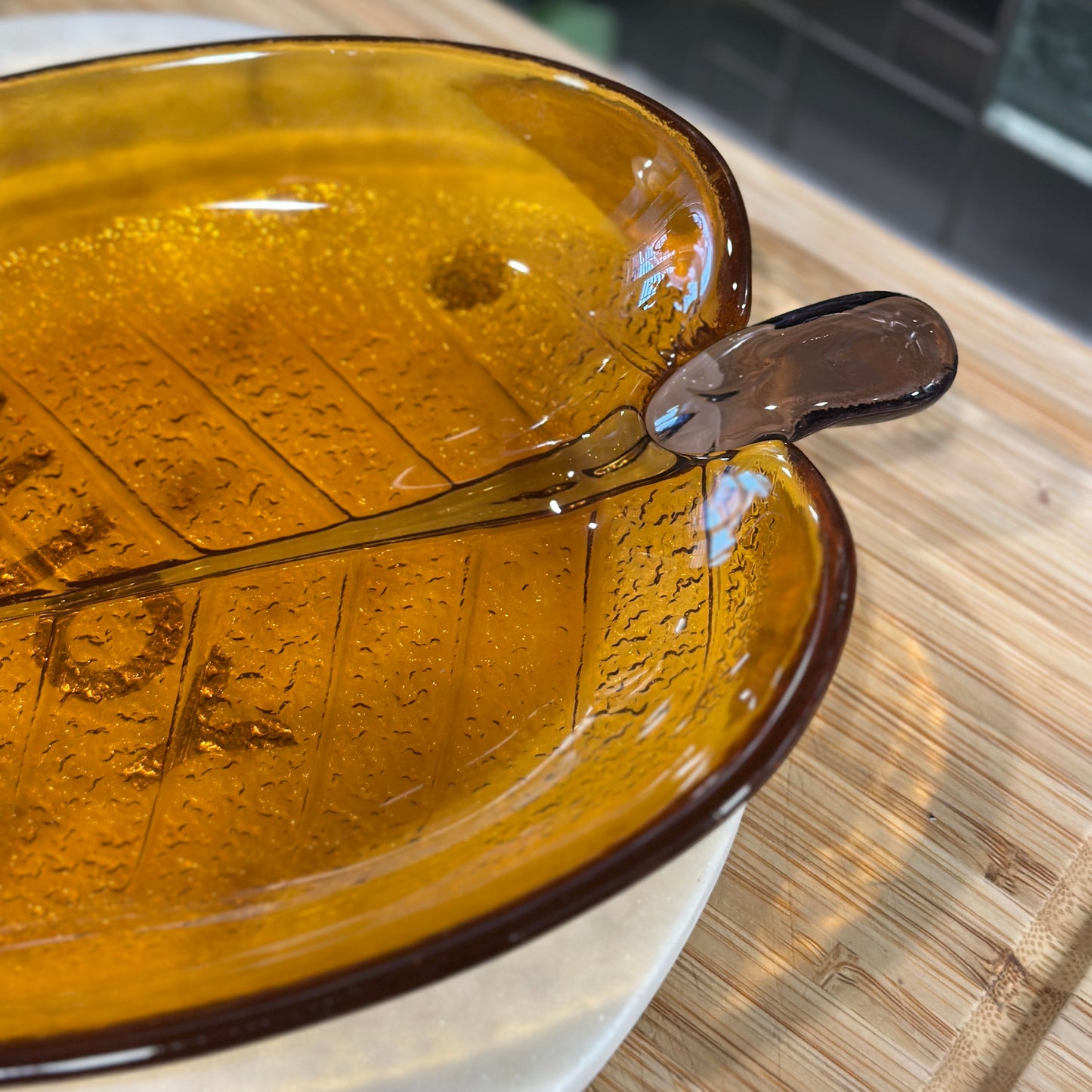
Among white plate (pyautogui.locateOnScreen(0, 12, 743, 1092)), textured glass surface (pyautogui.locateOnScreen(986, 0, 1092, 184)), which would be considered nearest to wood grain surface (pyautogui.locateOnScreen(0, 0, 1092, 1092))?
white plate (pyautogui.locateOnScreen(0, 12, 743, 1092))

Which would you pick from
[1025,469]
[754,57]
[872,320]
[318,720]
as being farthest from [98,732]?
[754,57]

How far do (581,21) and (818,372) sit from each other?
58.1 inches

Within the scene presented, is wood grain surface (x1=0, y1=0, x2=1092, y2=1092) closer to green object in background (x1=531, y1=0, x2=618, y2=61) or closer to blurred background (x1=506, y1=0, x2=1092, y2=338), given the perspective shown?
blurred background (x1=506, y1=0, x2=1092, y2=338)

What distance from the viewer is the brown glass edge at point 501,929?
0.28 metres

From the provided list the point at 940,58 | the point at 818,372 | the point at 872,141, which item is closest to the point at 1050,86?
the point at 940,58

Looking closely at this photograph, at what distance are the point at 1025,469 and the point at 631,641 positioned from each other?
24 centimetres

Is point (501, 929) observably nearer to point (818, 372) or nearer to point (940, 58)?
point (818, 372)

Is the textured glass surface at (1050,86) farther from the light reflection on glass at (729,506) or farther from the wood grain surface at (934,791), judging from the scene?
the light reflection on glass at (729,506)

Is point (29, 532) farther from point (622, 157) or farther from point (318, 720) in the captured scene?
point (622, 157)

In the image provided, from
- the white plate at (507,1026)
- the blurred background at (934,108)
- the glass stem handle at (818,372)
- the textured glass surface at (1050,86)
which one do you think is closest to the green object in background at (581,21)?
the blurred background at (934,108)

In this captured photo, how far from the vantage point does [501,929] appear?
29 cm

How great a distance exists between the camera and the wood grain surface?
1.29 feet

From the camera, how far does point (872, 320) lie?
407mm

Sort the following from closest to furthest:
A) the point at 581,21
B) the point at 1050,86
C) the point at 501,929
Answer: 1. the point at 501,929
2. the point at 1050,86
3. the point at 581,21
